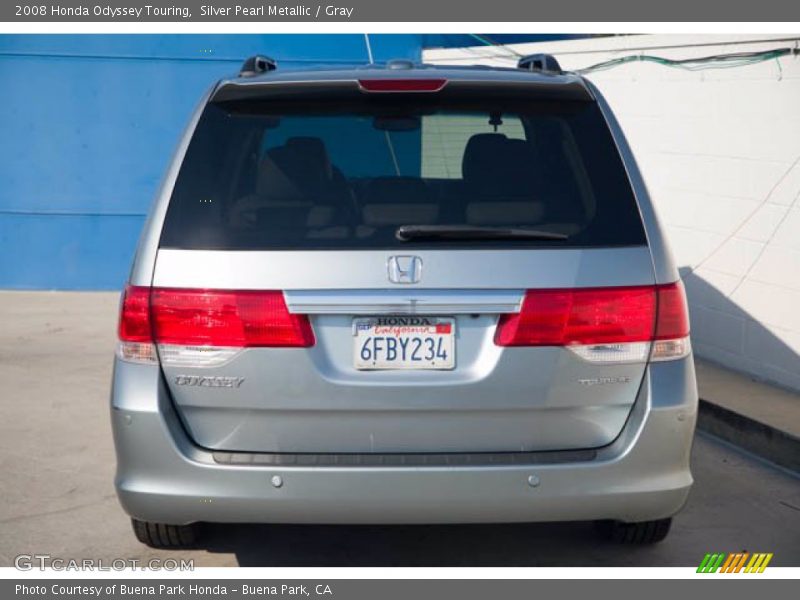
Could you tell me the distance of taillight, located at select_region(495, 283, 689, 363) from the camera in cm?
391

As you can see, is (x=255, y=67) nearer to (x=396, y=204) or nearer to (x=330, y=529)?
(x=396, y=204)

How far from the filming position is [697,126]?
347 inches

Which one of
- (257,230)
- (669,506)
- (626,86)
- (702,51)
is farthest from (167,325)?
(626,86)

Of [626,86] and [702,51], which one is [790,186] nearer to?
[702,51]

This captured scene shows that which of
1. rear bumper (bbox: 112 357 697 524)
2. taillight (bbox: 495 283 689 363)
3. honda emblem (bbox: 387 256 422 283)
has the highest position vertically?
honda emblem (bbox: 387 256 422 283)

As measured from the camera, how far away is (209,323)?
12.9 feet

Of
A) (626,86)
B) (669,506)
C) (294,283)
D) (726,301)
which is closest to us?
(294,283)

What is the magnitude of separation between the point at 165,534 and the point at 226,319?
118 cm

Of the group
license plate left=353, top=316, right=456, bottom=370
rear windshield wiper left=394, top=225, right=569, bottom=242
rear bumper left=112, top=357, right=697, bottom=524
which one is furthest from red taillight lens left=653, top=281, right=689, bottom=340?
license plate left=353, top=316, right=456, bottom=370

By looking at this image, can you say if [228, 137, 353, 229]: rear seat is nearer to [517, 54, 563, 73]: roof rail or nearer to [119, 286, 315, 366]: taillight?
[119, 286, 315, 366]: taillight

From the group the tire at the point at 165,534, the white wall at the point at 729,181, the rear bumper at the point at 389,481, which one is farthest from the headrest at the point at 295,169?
the white wall at the point at 729,181

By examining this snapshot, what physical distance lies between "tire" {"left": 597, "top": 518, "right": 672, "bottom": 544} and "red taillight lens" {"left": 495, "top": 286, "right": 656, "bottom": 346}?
1077mm

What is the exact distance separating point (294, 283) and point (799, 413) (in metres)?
4.05

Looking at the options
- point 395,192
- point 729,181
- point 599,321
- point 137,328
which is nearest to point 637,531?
point 599,321
